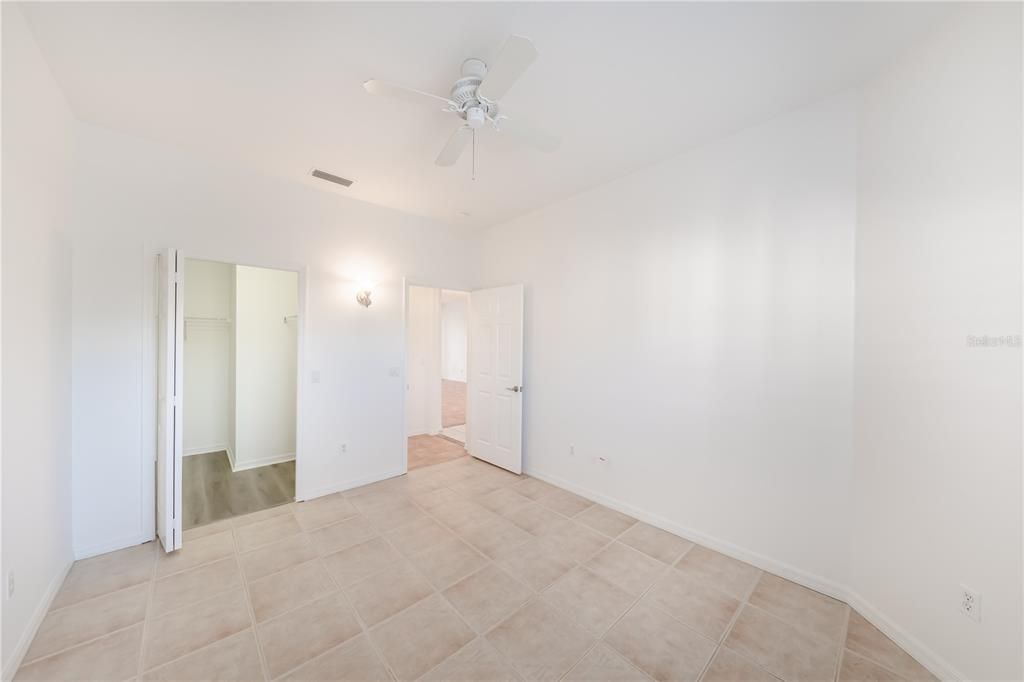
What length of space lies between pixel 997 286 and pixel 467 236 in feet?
14.2

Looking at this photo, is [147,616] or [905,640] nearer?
[905,640]

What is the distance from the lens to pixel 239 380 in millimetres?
4289

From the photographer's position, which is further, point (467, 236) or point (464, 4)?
point (467, 236)

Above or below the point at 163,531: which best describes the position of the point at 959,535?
above

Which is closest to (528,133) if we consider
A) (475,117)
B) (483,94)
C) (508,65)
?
(475,117)

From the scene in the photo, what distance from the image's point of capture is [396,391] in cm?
421

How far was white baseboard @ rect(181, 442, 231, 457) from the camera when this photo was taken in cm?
475

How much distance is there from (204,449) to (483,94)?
5528mm

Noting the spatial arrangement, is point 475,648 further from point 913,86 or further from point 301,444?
point 913,86

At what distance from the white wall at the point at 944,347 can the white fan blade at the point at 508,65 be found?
192 cm

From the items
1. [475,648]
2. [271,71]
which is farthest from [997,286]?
[271,71]

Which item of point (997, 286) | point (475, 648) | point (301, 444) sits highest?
point (997, 286)

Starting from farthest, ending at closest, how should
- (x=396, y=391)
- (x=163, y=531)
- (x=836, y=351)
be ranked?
(x=396, y=391) → (x=163, y=531) → (x=836, y=351)

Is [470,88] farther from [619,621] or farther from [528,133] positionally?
[619,621]
